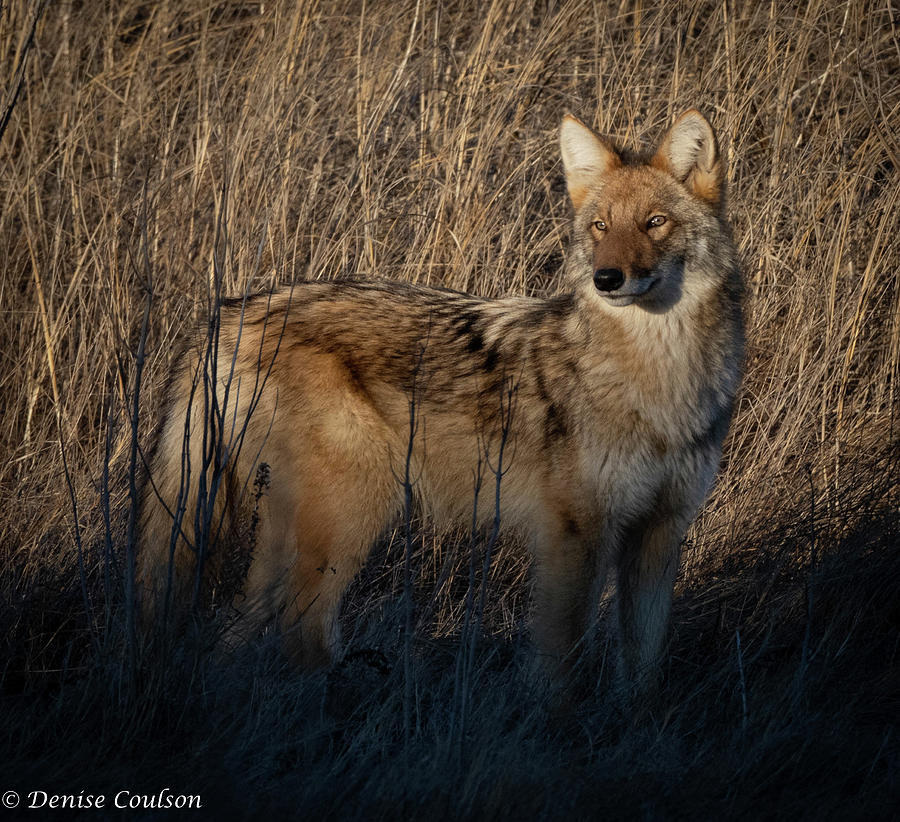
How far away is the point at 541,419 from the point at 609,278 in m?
0.62

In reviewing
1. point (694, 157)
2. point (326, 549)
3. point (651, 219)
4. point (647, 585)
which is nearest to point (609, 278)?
point (651, 219)

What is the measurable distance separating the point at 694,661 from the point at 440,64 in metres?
3.48

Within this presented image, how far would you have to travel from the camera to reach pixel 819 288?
4.99 m

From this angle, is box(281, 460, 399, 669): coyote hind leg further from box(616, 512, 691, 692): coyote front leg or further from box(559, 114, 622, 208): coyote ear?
box(559, 114, 622, 208): coyote ear

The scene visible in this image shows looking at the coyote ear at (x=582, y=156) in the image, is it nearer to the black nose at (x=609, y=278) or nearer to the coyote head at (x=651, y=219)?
the coyote head at (x=651, y=219)

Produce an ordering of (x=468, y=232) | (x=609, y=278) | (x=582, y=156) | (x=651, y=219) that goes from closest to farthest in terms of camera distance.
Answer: (x=609, y=278), (x=651, y=219), (x=582, y=156), (x=468, y=232)

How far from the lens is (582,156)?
4.00 meters

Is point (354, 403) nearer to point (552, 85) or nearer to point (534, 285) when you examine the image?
point (534, 285)

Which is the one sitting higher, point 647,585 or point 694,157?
point 694,157

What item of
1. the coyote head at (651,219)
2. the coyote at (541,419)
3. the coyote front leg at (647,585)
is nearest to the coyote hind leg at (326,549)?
the coyote at (541,419)

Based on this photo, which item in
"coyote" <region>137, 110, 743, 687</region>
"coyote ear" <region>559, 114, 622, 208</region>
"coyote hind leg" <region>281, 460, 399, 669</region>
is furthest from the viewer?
"coyote ear" <region>559, 114, 622, 208</region>

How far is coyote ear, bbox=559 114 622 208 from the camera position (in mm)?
3912

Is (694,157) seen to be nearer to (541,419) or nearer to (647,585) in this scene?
(541,419)

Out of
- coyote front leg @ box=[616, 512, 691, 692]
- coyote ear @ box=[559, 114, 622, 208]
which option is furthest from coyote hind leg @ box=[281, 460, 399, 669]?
coyote ear @ box=[559, 114, 622, 208]
